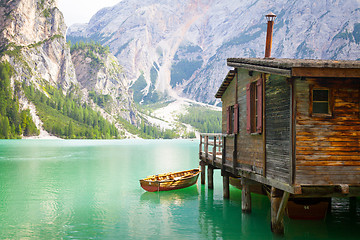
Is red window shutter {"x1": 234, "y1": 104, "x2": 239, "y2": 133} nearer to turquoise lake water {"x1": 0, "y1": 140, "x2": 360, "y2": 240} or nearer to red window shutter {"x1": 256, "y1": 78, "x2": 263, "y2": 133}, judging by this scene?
red window shutter {"x1": 256, "y1": 78, "x2": 263, "y2": 133}

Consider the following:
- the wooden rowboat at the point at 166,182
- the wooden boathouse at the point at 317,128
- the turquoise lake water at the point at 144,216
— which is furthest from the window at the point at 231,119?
the wooden rowboat at the point at 166,182

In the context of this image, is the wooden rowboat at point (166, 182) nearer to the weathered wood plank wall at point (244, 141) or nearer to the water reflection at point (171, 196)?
the water reflection at point (171, 196)

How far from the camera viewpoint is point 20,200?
29.9m

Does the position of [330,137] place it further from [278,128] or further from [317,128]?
[278,128]

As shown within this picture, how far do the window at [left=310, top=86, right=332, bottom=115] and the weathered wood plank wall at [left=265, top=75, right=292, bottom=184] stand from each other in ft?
3.37

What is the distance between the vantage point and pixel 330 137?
15.3 m

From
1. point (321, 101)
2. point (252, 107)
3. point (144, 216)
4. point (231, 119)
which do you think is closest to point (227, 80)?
point (231, 119)

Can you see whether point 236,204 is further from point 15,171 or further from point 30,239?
point 15,171

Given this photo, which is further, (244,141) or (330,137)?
(244,141)

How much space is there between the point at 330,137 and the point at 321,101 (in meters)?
1.52

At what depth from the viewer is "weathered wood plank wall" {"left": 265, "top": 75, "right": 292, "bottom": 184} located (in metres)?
15.8

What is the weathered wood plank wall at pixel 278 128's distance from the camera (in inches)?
622

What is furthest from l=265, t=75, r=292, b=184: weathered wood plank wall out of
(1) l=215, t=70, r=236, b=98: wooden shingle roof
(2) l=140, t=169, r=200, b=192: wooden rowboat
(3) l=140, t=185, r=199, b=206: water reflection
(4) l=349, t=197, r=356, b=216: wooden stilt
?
(2) l=140, t=169, r=200, b=192: wooden rowboat

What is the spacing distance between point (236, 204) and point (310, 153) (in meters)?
12.6
